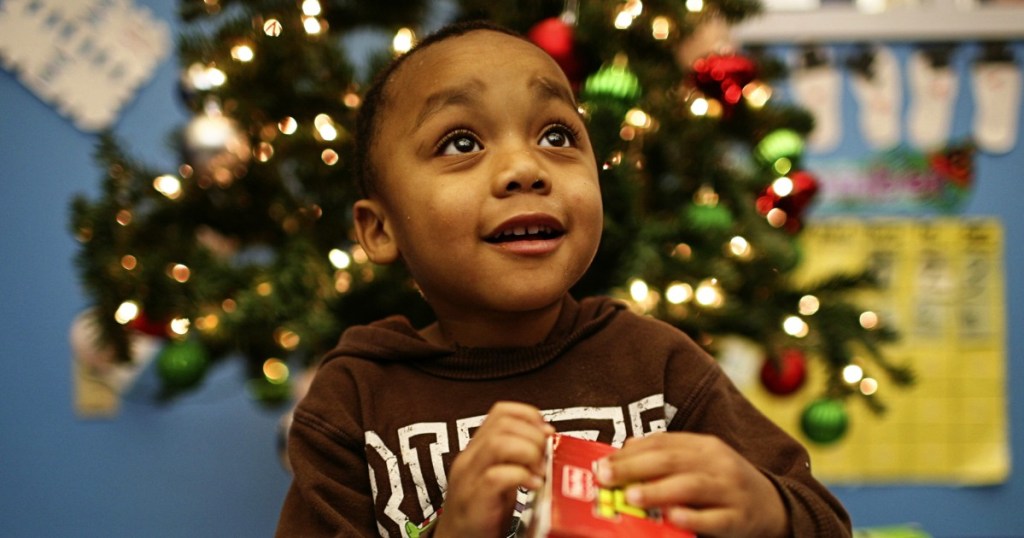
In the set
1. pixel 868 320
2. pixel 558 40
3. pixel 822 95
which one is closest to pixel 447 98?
pixel 558 40

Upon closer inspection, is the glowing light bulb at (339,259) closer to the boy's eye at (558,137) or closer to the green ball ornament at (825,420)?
the boy's eye at (558,137)

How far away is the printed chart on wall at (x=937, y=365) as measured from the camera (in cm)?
181

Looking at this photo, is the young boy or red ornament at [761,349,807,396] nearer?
the young boy

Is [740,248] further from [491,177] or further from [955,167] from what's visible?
[955,167]

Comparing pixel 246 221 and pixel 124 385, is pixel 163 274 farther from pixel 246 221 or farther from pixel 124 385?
pixel 124 385

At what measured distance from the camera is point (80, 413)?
179 cm

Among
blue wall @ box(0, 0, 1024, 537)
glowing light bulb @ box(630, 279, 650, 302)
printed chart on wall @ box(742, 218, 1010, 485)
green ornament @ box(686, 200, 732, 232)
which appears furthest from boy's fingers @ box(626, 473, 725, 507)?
blue wall @ box(0, 0, 1024, 537)

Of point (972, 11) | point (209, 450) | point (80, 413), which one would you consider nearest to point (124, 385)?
point (80, 413)

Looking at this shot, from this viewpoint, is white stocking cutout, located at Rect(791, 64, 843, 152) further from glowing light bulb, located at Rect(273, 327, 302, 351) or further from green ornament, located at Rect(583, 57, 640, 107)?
glowing light bulb, located at Rect(273, 327, 302, 351)

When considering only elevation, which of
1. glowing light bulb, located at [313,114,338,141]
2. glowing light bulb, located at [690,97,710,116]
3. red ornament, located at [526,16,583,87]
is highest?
glowing light bulb, located at [690,97,710,116]

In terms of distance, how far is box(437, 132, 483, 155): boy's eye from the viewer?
69cm

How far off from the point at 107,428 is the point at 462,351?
1.40 metres

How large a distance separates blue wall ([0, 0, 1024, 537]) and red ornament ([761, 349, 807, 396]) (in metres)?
0.75

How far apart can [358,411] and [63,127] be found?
146 centimetres
